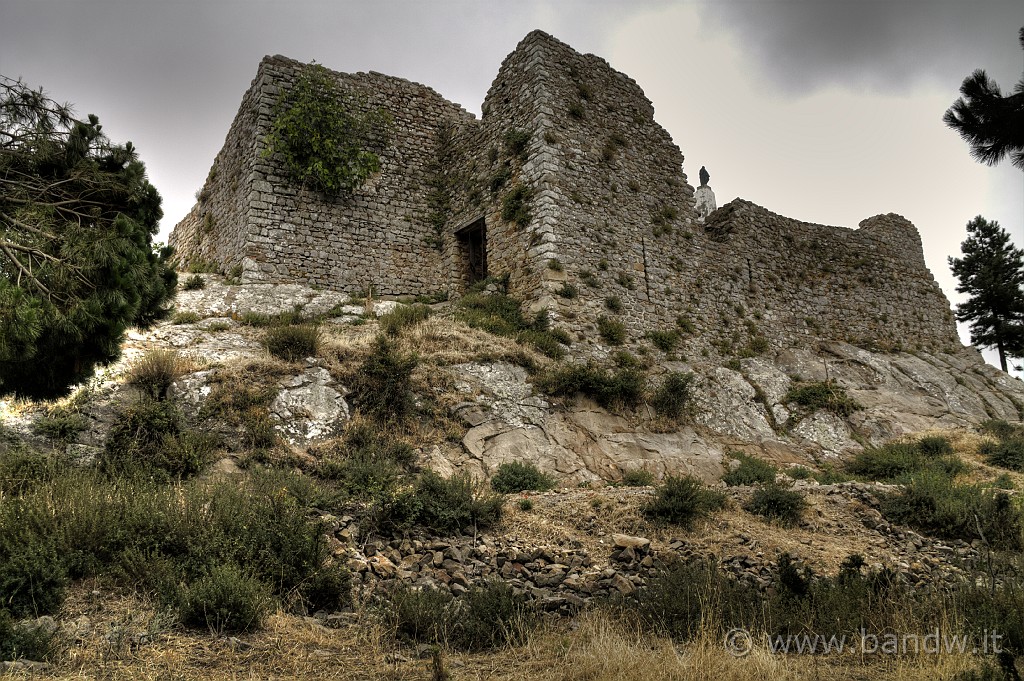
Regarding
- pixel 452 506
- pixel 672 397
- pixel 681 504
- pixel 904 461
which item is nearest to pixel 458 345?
pixel 672 397

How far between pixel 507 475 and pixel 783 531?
3.72 metres

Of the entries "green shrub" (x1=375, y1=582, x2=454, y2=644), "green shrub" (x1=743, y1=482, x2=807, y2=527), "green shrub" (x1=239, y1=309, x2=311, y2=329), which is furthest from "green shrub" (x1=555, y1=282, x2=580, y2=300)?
"green shrub" (x1=375, y1=582, x2=454, y2=644)

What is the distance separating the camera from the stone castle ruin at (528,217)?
1466cm

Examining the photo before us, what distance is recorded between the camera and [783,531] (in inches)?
324

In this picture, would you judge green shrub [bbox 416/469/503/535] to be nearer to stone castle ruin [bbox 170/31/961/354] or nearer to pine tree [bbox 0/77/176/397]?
pine tree [bbox 0/77/176/397]

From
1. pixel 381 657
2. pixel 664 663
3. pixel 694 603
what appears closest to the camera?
pixel 664 663

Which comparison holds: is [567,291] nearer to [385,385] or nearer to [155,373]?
[385,385]

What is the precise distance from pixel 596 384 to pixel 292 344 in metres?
5.35

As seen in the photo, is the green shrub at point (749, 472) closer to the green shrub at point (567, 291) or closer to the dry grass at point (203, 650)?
the green shrub at point (567, 291)

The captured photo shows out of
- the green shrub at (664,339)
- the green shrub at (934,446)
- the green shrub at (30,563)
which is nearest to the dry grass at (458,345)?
the green shrub at (664,339)

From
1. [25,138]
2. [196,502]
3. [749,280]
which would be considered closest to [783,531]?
[196,502]

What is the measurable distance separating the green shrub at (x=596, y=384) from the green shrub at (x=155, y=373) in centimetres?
580
